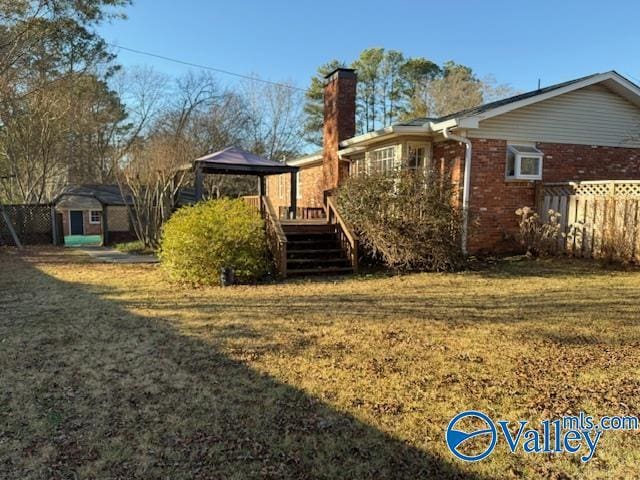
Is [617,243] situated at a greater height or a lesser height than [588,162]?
lesser

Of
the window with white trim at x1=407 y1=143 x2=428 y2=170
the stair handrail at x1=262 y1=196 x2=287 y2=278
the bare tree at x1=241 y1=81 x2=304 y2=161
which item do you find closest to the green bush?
the stair handrail at x1=262 y1=196 x2=287 y2=278

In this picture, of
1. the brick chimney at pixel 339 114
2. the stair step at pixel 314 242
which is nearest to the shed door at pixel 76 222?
the brick chimney at pixel 339 114

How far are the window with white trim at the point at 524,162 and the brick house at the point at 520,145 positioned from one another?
0.02 meters

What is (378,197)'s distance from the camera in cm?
864

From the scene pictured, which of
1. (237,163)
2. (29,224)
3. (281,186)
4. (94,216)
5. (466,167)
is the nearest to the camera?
(466,167)

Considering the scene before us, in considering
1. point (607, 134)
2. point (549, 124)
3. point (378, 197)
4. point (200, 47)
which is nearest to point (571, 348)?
point (378, 197)

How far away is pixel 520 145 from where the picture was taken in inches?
415

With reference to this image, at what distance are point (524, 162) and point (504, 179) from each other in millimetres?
629

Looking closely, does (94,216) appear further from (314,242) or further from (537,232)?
(537,232)

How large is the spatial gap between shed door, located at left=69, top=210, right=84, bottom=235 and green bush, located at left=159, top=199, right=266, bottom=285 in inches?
961

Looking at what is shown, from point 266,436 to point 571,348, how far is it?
299cm

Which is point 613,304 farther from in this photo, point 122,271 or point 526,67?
point 526,67

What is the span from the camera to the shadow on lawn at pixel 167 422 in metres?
2.36

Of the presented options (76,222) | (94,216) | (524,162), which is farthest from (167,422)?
(76,222)
